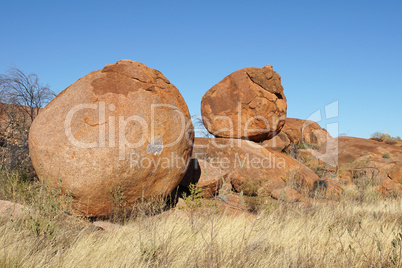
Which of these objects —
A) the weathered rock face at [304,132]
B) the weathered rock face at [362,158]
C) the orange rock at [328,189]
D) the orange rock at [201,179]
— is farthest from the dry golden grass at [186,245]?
the weathered rock face at [304,132]

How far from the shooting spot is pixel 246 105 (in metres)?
9.46

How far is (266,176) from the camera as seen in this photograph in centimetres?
801

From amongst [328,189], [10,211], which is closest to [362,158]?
[328,189]

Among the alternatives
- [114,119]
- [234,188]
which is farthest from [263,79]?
[114,119]

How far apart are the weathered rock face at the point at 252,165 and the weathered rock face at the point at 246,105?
714mm

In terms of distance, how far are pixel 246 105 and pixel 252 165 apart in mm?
2112

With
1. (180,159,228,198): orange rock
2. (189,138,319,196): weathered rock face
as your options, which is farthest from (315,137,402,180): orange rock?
(180,159,228,198): orange rock

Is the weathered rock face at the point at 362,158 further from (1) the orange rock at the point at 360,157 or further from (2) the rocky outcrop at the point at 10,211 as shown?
(2) the rocky outcrop at the point at 10,211

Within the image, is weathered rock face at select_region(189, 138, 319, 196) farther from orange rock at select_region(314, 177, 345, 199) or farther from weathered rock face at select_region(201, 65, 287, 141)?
weathered rock face at select_region(201, 65, 287, 141)

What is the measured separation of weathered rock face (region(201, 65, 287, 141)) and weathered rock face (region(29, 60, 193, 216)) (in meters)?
4.66

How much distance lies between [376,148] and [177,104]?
10.6 metres

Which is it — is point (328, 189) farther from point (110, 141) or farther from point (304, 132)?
point (304, 132)

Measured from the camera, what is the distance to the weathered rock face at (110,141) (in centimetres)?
423

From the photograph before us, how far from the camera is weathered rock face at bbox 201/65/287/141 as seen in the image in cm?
946
